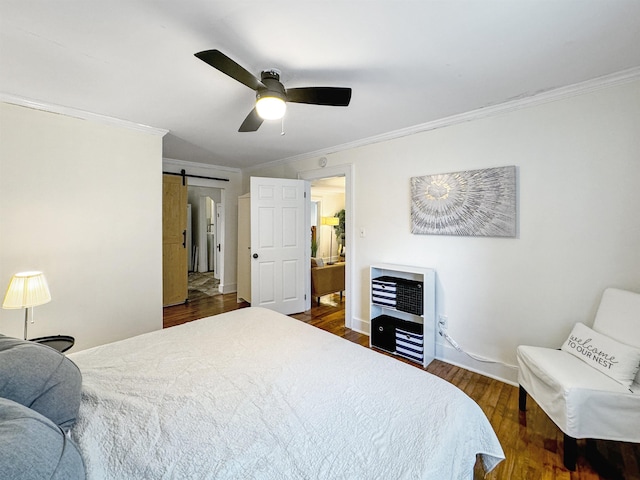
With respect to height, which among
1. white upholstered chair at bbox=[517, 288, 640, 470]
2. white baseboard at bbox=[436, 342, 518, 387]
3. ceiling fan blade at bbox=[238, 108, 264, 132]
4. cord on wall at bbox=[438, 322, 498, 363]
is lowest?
white baseboard at bbox=[436, 342, 518, 387]

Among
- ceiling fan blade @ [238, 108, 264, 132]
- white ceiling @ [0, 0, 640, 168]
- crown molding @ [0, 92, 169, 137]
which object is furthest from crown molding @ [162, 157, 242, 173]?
ceiling fan blade @ [238, 108, 264, 132]

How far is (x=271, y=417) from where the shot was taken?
1.02 m

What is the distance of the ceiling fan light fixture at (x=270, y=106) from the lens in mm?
1672

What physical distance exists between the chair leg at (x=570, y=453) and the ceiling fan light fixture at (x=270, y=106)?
2447 mm

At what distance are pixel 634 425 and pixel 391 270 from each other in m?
1.91

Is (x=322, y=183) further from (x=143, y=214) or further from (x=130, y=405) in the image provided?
(x=130, y=405)

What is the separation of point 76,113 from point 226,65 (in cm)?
191

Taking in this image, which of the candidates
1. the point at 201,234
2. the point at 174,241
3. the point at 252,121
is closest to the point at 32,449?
the point at 252,121

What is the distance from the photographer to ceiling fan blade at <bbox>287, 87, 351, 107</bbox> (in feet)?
5.47

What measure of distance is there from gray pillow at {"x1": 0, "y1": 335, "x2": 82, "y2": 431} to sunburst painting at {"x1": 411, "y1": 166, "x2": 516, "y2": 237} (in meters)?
2.71

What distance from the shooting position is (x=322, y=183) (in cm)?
649

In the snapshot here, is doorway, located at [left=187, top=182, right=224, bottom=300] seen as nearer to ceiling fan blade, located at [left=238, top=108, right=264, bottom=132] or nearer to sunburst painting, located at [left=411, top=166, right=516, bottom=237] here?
ceiling fan blade, located at [left=238, top=108, right=264, bottom=132]

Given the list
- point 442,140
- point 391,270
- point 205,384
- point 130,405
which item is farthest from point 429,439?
point 442,140

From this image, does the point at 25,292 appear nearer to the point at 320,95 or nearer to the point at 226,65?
the point at 226,65
